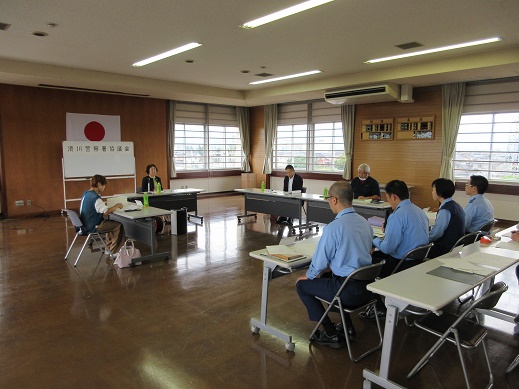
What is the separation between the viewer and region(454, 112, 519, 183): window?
745 cm

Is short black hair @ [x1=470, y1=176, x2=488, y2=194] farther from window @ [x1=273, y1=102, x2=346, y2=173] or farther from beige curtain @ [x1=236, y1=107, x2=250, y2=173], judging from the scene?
beige curtain @ [x1=236, y1=107, x2=250, y2=173]

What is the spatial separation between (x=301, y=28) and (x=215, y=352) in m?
4.11

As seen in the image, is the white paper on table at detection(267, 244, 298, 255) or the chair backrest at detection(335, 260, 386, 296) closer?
the chair backrest at detection(335, 260, 386, 296)

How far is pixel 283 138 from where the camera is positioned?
11.8 m

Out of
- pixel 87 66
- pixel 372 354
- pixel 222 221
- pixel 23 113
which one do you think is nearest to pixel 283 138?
pixel 222 221

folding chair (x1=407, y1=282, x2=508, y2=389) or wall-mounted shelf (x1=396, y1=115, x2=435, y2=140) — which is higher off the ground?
wall-mounted shelf (x1=396, y1=115, x2=435, y2=140)

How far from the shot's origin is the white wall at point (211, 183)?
11.1 metres

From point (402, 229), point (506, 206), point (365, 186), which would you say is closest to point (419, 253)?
point (402, 229)

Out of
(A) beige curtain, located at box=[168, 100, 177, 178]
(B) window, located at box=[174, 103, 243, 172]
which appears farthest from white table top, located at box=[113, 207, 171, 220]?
(B) window, located at box=[174, 103, 243, 172]

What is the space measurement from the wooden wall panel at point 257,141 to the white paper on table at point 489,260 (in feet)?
30.7

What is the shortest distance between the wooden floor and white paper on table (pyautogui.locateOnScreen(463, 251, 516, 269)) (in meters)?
0.72

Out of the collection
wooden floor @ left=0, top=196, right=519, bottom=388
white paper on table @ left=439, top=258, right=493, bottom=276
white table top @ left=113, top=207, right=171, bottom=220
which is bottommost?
wooden floor @ left=0, top=196, right=519, bottom=388

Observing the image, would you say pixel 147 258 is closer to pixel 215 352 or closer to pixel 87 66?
pixel 215 352

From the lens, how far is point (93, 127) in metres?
9.11
